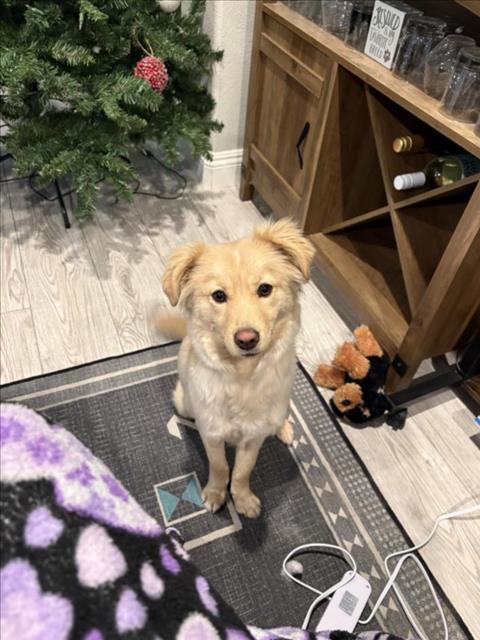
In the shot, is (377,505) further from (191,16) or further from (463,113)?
(191,16)

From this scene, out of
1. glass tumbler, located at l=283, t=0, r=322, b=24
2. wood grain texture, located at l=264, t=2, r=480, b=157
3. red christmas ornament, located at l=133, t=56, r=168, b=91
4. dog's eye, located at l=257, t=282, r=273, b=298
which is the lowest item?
dog's eye, located at l=257, t=282, r=273, b=298

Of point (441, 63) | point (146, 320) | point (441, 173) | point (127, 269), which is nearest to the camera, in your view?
point (441, 63)

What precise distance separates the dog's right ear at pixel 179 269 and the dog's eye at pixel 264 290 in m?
0.16

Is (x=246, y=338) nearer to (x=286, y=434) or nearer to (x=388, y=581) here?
(x=286, y=434)

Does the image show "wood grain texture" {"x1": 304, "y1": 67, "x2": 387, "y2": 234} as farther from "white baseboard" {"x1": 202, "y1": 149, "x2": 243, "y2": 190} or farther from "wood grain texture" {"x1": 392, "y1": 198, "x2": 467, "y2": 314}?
"white baseboard" {"x1": 202, "y1": 149, "x2": 243, "y2": 190}

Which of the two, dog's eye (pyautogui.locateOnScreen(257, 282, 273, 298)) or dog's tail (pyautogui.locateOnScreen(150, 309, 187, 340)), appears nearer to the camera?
dog's eye (pyautogui.locateOnScreen(257, 282, 273, 298))

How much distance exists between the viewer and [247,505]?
4.05ft

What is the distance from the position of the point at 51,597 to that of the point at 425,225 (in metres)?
1.53

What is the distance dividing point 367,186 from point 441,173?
0.38m

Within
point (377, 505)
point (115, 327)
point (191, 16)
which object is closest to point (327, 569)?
point (377, 505)

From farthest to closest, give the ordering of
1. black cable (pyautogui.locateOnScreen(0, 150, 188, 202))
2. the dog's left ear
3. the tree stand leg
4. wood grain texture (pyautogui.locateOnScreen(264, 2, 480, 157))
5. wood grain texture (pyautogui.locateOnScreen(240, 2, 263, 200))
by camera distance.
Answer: black cable (pyautogui.locateOnScreen(0, 150, 188, 202)), the tree stand leg, wood grain texture (pyautogui.locateOnScreen(240, 2, 263, 200)), wood grain texture (pyautogui.locateOnScreen(264, 2, 480, 157)), the dog's left ear

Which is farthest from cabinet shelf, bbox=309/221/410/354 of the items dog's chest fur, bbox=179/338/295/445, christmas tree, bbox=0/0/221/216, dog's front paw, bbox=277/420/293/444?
christmas tree, bbox=0/0/221/216

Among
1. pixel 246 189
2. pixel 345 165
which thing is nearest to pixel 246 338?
pixel 345 165

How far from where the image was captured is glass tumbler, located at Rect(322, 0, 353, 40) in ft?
5.13
